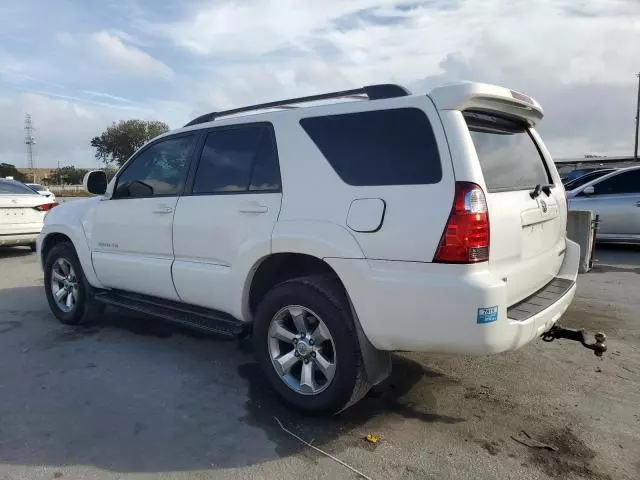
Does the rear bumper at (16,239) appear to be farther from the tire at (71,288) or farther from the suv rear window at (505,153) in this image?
the suv rear window at (505,153)

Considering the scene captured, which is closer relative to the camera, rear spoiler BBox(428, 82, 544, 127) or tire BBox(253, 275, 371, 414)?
rear spoiler BBox(428, 82, 544, 127)

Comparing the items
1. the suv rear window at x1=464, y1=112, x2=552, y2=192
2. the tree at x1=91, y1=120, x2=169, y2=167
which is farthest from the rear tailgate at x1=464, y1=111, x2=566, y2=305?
the tree at x1=91, y1=120, x2=169, y2=167

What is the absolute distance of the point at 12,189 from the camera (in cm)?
1038

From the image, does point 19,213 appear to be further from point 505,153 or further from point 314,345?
point 505,153

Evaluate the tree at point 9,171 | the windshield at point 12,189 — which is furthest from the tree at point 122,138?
the windshield at point 12,189

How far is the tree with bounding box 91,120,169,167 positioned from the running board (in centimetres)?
5443

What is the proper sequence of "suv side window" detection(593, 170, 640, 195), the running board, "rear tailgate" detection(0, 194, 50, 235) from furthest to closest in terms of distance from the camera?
"suv side window" detection(593, 170, 640, 195) → "rear tailgate" detection(0, 194, 50, 235) → the running board

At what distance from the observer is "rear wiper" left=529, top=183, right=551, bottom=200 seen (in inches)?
141

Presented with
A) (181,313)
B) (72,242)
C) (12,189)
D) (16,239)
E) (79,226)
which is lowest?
(16,239)

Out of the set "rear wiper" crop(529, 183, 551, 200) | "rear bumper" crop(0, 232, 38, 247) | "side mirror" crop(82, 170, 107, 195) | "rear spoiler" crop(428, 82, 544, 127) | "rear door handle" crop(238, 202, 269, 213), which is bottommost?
"rear bumper" crop(0, 232, 38, 247)

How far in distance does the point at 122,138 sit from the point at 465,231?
60172 mm

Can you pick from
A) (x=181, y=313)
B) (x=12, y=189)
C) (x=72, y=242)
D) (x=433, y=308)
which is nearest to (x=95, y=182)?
(x=72, y=242)

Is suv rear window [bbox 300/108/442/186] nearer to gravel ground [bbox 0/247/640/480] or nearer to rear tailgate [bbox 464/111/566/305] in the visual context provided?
rear tailgate [bbox 464/111/566/305]

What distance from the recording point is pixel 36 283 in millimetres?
7848
